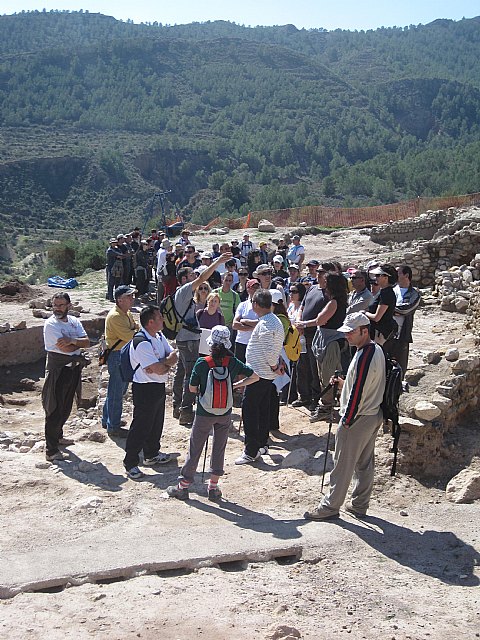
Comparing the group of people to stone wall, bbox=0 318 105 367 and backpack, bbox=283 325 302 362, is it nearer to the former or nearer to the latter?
backpack, bbox=283 325 302 362

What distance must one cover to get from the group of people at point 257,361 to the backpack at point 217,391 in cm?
3

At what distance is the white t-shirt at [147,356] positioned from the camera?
699 centimetres

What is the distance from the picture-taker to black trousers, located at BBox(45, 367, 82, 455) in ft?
25.4

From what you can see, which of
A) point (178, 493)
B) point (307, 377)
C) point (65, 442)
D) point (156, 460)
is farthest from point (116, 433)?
point (307, 377)

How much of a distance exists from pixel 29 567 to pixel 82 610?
0.76 metres

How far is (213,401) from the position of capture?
251 inches

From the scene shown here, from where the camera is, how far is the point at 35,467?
7531 millimetres

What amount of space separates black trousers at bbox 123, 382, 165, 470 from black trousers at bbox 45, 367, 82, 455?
0.92 metres

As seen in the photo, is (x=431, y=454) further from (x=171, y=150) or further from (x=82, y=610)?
(x=171, y=150)

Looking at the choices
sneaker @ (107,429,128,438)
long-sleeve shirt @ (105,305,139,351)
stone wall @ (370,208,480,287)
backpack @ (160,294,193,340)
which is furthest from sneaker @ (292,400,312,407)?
stone wall @ (370,208,480,287)

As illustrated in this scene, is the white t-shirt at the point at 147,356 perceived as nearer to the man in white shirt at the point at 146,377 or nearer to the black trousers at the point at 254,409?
the man in white shirt at the point at 146,377

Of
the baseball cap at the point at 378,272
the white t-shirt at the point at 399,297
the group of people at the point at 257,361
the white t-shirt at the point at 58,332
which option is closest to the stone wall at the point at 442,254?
the white t-shirt at the point at 399,297

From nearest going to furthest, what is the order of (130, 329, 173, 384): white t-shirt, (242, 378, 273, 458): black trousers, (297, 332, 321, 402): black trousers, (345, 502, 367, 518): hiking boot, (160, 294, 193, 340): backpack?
(345, 502, 367, 518): hiking boot, (130, 329, 173, 384): white t-shirt, (242, 378, 273, 458): black trousers, (160, 294, 193, 340): backpack, (297, 332, 321, 402): black trousers

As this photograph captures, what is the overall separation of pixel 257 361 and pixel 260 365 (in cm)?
5
